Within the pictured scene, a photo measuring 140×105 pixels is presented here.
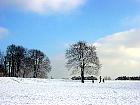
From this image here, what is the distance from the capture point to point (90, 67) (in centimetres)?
7912

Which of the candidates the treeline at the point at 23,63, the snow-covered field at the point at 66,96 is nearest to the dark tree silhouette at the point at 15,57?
the treeline at the point at 23,63

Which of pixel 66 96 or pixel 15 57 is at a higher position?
pixel 15 57

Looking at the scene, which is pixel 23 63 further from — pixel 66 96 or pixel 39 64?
pixel 66 96

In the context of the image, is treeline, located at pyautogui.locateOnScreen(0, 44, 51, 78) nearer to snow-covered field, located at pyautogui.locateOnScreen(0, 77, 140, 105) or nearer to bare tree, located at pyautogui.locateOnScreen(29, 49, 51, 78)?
bare tree, located at pyautogui.locateOnScreen(29, 49, 51, 78)

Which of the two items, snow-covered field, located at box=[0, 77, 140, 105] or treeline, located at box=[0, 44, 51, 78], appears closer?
snow-covered field, located at box=[0, 77, 140, 105]

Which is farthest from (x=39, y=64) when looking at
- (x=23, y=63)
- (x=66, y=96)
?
(x=66, y=96)

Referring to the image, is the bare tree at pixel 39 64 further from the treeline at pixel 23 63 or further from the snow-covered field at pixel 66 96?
the snow-covered field at pixel 66 96

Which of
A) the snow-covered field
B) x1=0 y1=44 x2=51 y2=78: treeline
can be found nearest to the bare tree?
x1=0 y1=44 x2=51 y2=78: treeline

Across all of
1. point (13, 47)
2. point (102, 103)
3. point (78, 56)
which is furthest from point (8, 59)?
point (102, 103)

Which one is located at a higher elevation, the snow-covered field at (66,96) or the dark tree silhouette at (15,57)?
the dark tree silhouette at (15,57)

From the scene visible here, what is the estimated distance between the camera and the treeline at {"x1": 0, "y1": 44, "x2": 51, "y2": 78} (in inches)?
3812

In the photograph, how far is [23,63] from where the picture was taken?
322 ft

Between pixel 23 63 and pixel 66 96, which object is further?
pixel 23 63

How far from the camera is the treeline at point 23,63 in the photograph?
96812 millimetres
